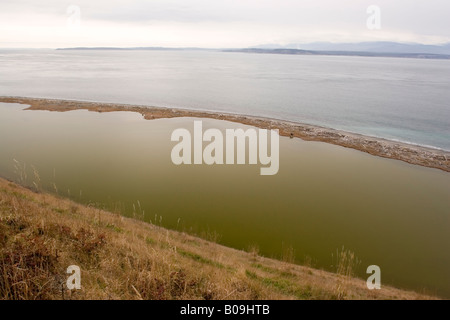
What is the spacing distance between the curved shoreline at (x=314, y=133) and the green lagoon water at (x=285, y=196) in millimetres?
1663

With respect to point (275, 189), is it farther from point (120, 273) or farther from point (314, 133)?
point (314, 133)

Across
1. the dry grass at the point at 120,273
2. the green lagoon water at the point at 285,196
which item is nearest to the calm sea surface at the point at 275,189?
the green lagoon water at the point at 285,196

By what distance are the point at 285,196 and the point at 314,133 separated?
612 inches

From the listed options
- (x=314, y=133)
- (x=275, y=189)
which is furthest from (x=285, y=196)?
(x=314, y=133)

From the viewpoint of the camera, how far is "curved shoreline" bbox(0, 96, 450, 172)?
21803 millimetres

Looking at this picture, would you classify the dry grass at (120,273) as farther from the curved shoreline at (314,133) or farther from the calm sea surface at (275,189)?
the curved shoreline at (314,133)

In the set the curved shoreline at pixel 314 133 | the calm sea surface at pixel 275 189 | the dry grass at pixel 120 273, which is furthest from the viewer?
the curved shoreline at pixel 314 133

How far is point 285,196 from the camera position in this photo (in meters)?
15.1

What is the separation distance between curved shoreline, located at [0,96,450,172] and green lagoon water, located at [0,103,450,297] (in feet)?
5.46

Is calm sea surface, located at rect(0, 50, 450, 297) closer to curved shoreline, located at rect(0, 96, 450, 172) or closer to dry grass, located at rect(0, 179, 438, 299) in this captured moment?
curved shoreline, located at rect(0, 96, 450, 172)

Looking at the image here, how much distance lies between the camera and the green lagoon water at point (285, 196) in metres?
11.2
